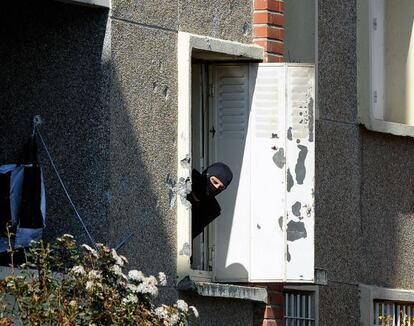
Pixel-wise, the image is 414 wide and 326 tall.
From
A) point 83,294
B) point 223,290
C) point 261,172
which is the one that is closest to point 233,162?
point 261,172

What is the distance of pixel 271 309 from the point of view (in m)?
12.6

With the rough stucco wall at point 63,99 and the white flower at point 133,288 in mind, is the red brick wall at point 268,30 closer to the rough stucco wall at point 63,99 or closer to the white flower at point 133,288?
the rough stucco wall at point 63,99

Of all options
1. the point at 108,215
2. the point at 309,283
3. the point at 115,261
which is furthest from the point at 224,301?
the point at 115,261

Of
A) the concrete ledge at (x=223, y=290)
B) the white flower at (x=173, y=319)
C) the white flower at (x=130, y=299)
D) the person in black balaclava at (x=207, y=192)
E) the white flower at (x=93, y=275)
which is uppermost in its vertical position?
the person in black balaclava at (x=207, y=192)

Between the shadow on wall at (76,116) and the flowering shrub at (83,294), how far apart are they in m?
1.22

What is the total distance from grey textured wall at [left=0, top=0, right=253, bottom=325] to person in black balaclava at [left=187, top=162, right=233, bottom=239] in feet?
1.40

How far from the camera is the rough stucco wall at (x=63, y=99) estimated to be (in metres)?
11.1

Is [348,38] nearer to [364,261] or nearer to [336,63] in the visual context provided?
[336,63]

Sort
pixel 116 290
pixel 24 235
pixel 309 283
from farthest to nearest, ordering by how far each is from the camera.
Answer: pixel 309 283 → pixel 24 235 → pixel 116 290

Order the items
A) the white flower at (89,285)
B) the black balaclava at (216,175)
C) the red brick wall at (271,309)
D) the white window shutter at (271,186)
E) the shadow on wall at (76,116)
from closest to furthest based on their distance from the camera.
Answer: the white flower at (89,285) < the shadow on wall at (76,116) < the black balaclava at (216,175) < the white window shutter at (271,186) < the red brick wall at (271,309)

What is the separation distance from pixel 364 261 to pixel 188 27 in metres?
3.48

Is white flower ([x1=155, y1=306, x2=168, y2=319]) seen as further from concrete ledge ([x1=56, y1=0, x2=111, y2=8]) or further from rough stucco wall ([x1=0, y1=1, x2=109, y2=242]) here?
concrete ledge ([x1=56, y1=0, x2=111, y2=8])

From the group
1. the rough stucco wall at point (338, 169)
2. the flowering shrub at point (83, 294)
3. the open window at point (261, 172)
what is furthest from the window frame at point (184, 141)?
the rough stucco wall at point (338, 169)

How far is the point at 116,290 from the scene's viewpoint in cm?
959
